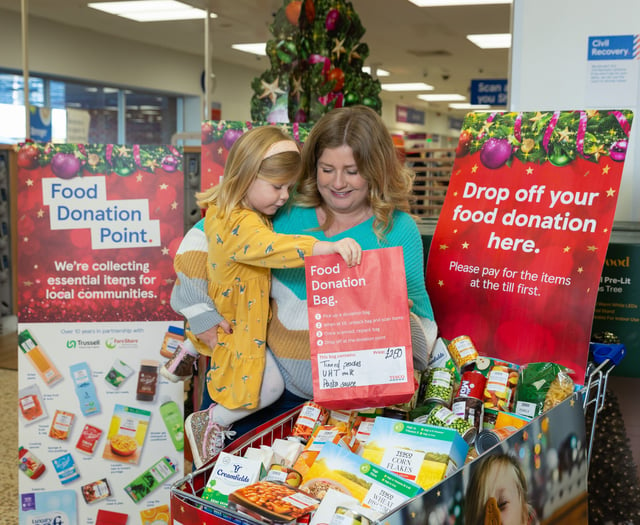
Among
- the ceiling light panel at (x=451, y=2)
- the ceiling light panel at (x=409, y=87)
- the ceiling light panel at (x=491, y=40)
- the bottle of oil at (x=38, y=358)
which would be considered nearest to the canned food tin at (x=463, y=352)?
the bottle of oil at (x=38, y=358)

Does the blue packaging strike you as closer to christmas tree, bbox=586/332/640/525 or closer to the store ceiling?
christmas tree, bbox=586/332/640/525

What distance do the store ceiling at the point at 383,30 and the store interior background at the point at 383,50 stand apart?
0.02 metres

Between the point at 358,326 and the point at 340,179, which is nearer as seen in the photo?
the point at 358,326

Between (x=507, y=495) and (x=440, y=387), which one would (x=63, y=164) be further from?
(x=507, y=495)

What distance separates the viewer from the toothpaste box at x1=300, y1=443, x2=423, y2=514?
1424 millimetres

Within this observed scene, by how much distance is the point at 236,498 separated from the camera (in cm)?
138

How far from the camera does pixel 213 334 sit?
2.08m

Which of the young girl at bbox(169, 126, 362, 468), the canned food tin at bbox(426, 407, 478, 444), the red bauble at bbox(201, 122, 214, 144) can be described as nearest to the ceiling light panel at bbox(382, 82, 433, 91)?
the red bauble at bbox(201, 122, 214, 144)

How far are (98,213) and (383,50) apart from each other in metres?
10.1

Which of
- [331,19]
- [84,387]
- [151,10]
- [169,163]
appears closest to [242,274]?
[169,163]

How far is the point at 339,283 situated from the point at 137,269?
52.5 inches

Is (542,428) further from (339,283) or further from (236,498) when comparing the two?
(236,498)

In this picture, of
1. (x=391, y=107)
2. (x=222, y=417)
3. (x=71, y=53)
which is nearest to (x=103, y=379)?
(x=222, y=417)

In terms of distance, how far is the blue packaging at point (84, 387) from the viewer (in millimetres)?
2795
